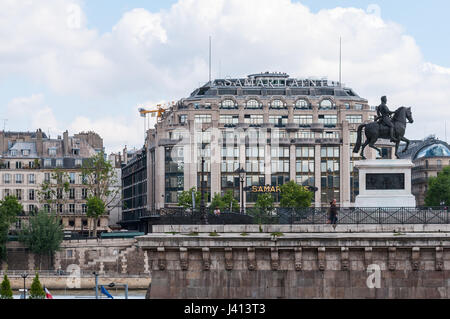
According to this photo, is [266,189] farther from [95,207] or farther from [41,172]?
[41,172]

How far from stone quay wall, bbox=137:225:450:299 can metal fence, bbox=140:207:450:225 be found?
115cm

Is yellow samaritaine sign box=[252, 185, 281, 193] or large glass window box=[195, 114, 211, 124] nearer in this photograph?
yellow samaritaine sign box=[252, 185, 281, 193]

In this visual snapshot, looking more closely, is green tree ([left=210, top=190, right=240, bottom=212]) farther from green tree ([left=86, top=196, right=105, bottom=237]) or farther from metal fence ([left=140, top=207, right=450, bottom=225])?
metal fence ([left=140, top=207, right=450, bottom=225])

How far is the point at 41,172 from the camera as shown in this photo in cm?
15788

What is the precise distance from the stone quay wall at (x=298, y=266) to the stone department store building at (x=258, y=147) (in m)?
109

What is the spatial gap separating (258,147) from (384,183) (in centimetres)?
10820

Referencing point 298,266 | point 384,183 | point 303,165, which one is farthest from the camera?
point 303,165

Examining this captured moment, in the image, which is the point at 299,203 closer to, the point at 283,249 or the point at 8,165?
the point at 8,165

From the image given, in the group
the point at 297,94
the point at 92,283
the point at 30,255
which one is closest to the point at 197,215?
the point at 92,283

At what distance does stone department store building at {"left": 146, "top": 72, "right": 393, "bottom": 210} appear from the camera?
150 meters

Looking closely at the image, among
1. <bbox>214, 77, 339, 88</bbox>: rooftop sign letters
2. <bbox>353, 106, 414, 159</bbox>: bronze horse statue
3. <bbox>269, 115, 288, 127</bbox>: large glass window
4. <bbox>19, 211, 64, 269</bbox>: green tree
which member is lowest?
<bbox>19, 211, 64, 269</bbox>: green tree

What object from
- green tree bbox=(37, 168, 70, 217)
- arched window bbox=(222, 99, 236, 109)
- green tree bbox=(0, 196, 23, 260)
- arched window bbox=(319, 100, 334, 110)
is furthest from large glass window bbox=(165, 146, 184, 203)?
green tree bbox=(0, 196, 23, 260)

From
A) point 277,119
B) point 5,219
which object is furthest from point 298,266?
point 277,119

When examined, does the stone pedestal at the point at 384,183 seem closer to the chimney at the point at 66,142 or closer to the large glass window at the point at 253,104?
the large glass window at the point at 253,104
